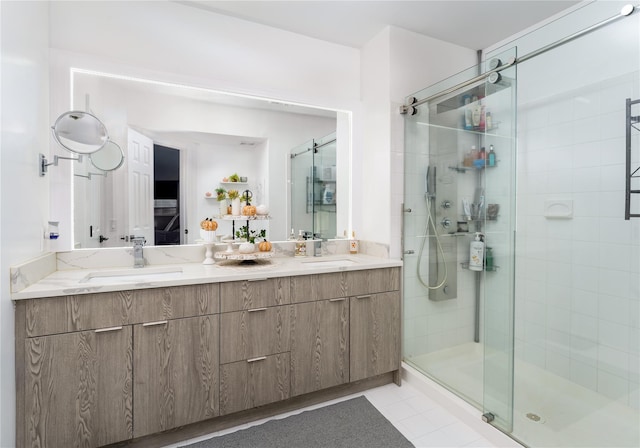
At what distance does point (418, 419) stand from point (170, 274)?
1.75 m

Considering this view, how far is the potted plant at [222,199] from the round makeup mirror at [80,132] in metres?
0.72

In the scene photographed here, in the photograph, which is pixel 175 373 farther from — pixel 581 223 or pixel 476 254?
pixel 581 223

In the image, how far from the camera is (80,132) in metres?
1.78

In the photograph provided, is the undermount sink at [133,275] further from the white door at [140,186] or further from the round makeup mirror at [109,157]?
the round makeup mirror at [109,157]

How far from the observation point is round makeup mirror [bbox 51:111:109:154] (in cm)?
172

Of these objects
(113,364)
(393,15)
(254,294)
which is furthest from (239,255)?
(393,15)

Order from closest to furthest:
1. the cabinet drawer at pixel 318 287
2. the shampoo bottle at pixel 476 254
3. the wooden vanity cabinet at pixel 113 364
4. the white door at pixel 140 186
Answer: the wooden vanity cabinet at pixel 113 364
the cabinet drawer at pixel 318 287
the white door at pixel 140 186
the shampoo bottle at pixel 476 254

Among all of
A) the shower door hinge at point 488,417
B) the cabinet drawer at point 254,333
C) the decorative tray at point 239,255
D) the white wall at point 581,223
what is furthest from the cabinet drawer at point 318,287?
the white wall at point 581,223

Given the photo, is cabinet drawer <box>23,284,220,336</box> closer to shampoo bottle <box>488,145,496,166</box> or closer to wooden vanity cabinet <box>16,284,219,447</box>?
wooden vanity cabinet <box>16,284,219,447</box>

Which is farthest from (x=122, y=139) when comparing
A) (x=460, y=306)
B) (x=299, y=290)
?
(x=460, y=306)

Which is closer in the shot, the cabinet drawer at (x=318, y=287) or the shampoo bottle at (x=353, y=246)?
the cabinet drawer at (x=318, y=287)

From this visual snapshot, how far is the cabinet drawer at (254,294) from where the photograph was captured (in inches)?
69.9

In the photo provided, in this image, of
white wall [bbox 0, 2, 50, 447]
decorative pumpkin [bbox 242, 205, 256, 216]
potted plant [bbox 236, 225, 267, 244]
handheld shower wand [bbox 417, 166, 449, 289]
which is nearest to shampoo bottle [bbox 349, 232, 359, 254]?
handheld shower wand [bbox 417, 166, 449, 289]

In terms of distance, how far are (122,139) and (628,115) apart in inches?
119
